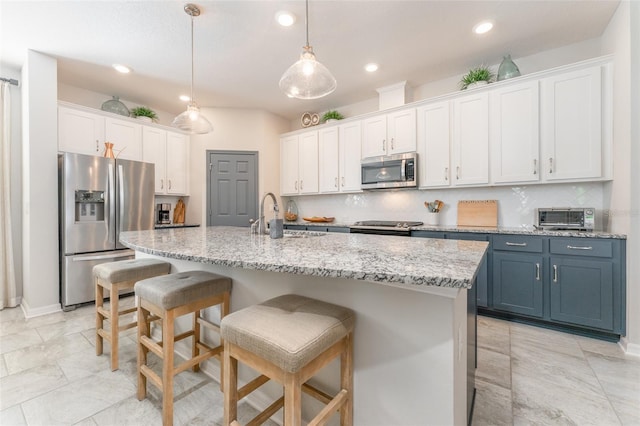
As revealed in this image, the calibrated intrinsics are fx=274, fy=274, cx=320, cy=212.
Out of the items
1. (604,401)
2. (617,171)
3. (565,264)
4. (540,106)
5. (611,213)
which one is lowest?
(604,401)

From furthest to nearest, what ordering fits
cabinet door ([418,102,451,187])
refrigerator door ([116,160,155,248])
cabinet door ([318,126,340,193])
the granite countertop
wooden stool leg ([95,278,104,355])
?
cabinet door ([318,126,340,193])
refrigerator door ([116,160,155,248])
cabinet door ([418,102,451,187])
wooden stool leg ([95,278,104,355])
the granite countertop

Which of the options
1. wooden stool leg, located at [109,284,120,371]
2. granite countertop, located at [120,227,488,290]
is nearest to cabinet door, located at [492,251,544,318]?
granite countertop, located at [120,227,488,290]

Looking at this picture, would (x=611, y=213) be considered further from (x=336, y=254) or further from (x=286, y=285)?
(x=286, y=285)

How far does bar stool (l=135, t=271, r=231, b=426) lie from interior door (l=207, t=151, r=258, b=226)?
296cm

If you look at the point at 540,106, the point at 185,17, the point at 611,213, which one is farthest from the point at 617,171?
the point at 185,17

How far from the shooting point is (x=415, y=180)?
345cm

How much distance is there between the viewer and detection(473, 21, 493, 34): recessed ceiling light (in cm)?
253

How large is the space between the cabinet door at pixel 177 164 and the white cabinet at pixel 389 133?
293cm

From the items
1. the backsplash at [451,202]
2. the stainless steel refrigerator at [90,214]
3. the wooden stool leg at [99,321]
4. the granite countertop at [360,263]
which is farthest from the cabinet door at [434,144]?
the stainless steel refrigerator at [90,214]

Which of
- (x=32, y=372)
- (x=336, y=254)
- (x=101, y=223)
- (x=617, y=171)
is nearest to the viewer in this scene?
(x=336, y=254)

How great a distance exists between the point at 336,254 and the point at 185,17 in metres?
2.61

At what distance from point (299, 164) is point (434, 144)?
220cm

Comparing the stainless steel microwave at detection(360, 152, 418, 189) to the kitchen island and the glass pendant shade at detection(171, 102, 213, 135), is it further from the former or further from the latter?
the kitchen island

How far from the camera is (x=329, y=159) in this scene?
4328 mm
